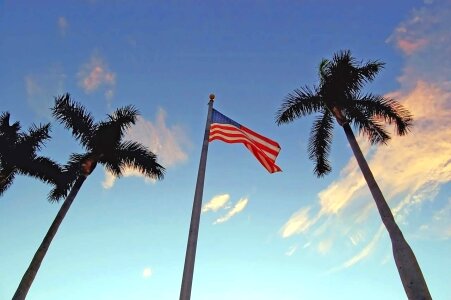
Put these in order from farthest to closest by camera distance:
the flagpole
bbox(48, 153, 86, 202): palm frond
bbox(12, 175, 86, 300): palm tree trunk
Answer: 1. bbox(48, 153, 86, 202): palm frond
2. bbox(12, 175, 86, 300): palm tree trunk
3. the flagpole

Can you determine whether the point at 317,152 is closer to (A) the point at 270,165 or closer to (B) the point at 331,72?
(B) the point at 331,72

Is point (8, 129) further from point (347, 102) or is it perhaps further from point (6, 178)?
point (347, 102)

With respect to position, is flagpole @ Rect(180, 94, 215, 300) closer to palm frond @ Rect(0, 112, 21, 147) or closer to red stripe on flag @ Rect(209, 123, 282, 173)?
red stripe on flag @ Rect(209, 123, 282, 173)

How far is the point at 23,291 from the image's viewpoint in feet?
57.6

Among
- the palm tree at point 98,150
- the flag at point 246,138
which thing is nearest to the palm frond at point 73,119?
the palm tree at point 98,150

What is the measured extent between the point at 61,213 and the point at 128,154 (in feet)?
16.4

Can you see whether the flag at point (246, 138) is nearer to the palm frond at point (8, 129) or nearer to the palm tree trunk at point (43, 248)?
the palm tree trunk at point (43, 248)

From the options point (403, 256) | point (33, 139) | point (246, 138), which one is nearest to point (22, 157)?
point (33, 139)

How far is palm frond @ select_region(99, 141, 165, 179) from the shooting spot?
74.6 ft

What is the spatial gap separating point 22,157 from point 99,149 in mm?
7218

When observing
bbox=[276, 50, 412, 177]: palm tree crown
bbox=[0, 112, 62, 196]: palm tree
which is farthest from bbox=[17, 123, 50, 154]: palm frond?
bbox=[276, 50, 412, 177]: palm tree crown

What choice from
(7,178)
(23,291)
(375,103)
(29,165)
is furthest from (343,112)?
(7,178)

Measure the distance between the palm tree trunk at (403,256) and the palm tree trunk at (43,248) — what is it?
52.6 feet

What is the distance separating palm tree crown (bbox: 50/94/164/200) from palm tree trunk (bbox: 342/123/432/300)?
12.3 meters
